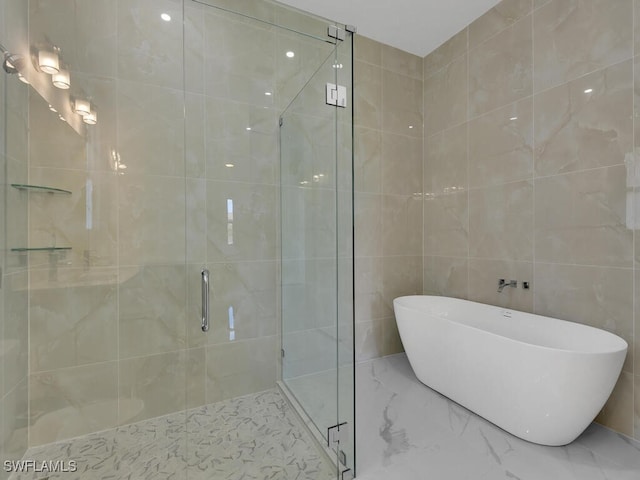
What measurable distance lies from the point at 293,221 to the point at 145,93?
93 cm

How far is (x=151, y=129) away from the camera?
4.65 feet

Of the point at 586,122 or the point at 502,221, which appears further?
the point at 502,221

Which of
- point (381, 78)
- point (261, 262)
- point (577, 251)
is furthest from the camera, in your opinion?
point (381, 78)

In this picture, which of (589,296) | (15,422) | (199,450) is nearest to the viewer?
(15,422)

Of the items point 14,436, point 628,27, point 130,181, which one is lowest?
point 14,436

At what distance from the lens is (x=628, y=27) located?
5.49 ft

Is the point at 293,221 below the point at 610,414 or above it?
above

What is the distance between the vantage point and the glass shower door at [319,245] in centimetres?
154

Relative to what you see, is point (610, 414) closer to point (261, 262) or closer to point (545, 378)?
point (545, 378)

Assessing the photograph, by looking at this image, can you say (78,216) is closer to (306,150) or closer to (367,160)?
(306,150)

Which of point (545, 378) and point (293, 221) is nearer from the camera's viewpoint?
point (545, 378)

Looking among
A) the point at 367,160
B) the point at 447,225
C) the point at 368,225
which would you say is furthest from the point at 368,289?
the point at 367,160

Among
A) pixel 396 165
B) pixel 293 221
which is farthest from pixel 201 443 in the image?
pixel 396 165

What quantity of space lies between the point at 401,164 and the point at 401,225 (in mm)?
582
